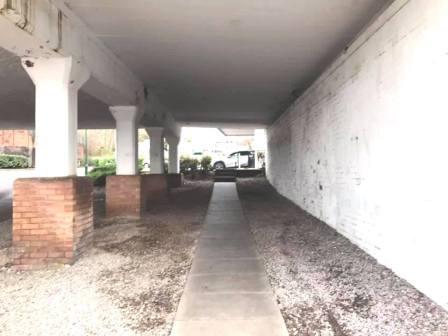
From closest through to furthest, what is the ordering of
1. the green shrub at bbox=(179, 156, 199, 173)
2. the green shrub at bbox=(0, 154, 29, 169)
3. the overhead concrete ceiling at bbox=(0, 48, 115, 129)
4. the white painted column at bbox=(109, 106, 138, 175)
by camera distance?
1. the overhead concrete ceiling at bbox=(0, 48, 115, 129)
2. the white painted column at bbox=(109, 106, 138, 175)
3. the green shrub at bbox=(179, 156, 199, 173)
4. the green shrub at bbox=(0, 154, 29, 169)

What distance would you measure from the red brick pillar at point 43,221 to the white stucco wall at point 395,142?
3.90 meters

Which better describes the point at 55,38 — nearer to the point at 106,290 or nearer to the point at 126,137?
the point at 106,290

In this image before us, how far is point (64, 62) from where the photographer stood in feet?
15.5

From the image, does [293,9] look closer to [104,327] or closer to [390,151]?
[390,151]

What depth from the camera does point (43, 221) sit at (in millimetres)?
4590

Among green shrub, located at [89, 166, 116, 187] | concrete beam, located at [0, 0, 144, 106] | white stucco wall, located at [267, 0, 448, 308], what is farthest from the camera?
green shrub, located at [89, 166, 116, 187]

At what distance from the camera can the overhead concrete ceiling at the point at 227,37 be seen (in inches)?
177

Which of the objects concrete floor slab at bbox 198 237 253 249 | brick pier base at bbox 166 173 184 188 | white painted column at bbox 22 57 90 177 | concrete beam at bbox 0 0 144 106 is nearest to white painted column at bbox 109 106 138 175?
concrete beam at bbox 0 0 144 106

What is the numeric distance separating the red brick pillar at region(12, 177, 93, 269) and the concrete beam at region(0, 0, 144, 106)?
163 cm

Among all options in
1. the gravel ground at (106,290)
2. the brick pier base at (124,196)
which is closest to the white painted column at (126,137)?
the brick pier base at (124,196)

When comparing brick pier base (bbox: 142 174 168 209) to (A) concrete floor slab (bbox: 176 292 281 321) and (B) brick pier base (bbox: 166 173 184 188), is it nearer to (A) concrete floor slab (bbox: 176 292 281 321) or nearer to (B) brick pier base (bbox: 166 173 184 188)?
(B) brick pier base (bbox: 166 173 184 188)

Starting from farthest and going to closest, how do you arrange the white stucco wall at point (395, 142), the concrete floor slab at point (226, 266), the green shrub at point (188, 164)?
the green shrub at point (188, 164), the concrete floor slab at point (226, 266), the white stucco wall at point (395, 142)

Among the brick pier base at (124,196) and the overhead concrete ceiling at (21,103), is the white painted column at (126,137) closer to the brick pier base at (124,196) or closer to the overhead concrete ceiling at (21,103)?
the brick pier base at (124,196)

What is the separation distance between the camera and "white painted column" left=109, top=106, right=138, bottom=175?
321 inches
